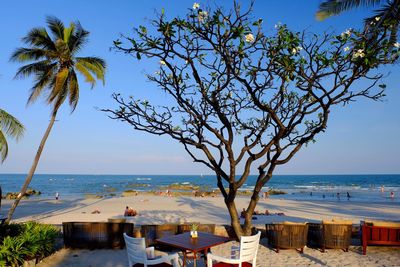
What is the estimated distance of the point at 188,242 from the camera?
5.98 m

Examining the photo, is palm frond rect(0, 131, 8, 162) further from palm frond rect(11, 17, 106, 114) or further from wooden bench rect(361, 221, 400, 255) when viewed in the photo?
wooden bench rect(361, 221, 400, 255)

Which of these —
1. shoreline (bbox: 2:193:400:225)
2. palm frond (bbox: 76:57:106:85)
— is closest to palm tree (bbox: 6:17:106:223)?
palm frond (bbox: 76:57:106:85)

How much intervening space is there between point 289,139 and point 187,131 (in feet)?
8.14

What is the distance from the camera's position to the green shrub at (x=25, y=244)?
21.4 ft

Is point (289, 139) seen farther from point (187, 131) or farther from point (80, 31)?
point (80, 31)

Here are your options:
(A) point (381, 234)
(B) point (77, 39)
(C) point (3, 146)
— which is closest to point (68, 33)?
(B) point (77, 39)

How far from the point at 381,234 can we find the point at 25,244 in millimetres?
8158

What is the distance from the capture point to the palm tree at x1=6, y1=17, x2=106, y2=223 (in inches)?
504

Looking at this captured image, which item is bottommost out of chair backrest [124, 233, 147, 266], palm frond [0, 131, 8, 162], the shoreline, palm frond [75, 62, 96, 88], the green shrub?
the shoreline

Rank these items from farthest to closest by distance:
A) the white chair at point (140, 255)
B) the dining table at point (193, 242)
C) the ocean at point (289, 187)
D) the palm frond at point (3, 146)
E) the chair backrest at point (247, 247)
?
the ocean at point (289, 187) < the palm frond at point (3, 146) < the dining table at point (193, 242) < the chair backrest at point (247, 247) < the white chair at point (140, 255)

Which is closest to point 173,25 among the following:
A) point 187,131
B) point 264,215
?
point 187,131

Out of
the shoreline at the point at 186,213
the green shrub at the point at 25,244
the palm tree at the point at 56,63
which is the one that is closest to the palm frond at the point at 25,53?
the palm tree at the point at 56,63

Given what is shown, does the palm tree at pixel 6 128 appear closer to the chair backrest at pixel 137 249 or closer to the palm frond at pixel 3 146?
the palm frond at pixel 3 146

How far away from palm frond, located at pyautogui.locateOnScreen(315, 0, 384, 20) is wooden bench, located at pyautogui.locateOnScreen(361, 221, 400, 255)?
7.08 meters
